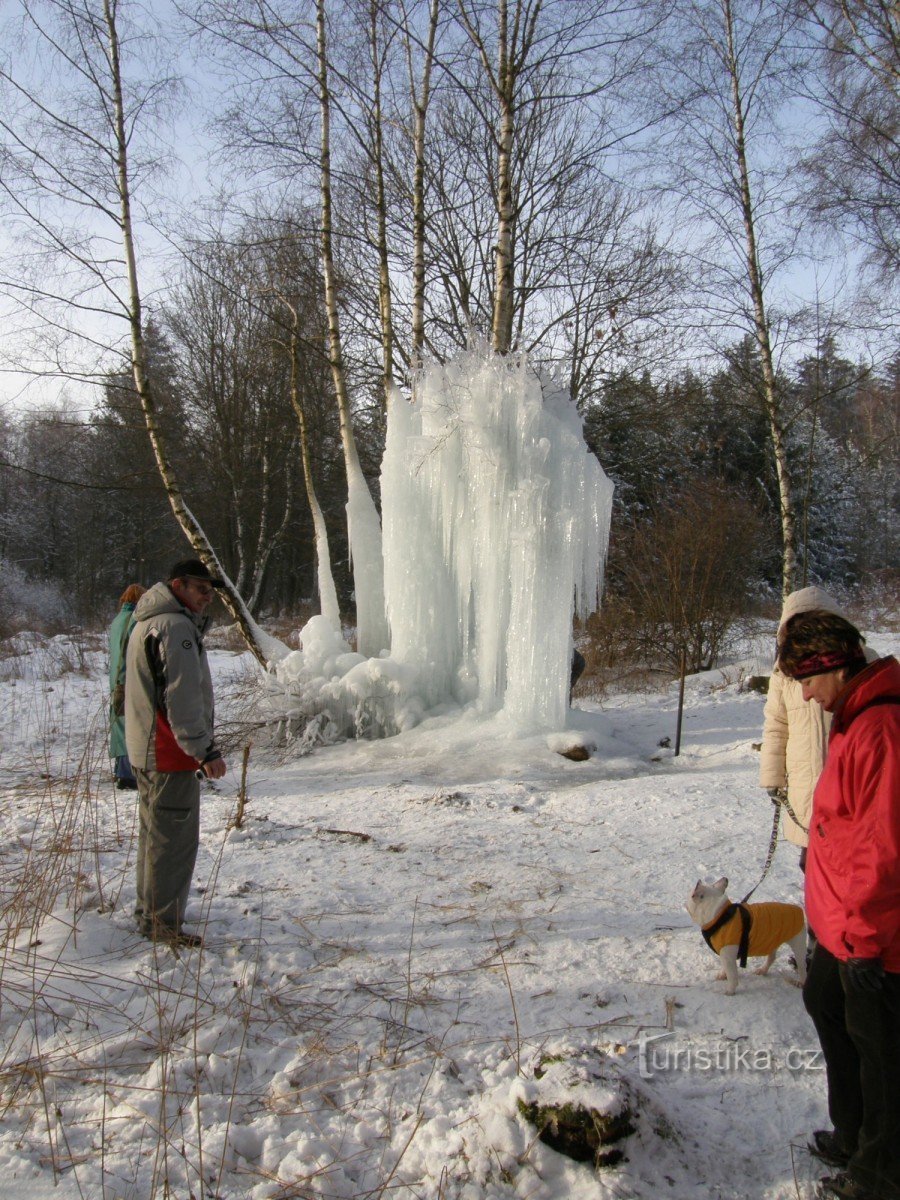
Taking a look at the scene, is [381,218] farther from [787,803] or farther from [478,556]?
[787,803]

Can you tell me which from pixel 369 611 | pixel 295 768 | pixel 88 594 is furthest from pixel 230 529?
pixel 295 768

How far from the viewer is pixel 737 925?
259cm

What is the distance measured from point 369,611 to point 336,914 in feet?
18.3

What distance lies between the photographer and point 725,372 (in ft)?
35.8

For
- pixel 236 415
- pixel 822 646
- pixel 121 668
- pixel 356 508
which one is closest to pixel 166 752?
pixel 822 646

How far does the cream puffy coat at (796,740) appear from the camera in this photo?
278cm

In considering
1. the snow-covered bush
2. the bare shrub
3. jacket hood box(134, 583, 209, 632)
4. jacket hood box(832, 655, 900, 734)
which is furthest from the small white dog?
the snow-covered bush

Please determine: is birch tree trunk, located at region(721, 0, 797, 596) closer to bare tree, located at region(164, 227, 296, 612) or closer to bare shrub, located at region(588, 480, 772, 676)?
bare shrub, located at region(588, 480, 772, 676)

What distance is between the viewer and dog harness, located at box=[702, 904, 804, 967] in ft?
8.52

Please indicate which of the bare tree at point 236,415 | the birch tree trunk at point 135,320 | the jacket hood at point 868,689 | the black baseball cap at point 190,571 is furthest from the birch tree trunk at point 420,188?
the bare tree at point 236,415

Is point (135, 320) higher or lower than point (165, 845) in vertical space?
higher

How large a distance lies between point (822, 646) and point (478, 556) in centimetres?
551

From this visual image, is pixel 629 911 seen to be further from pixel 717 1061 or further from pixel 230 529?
pixel 230 529

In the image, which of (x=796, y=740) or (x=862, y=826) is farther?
(x=796, y=740)
